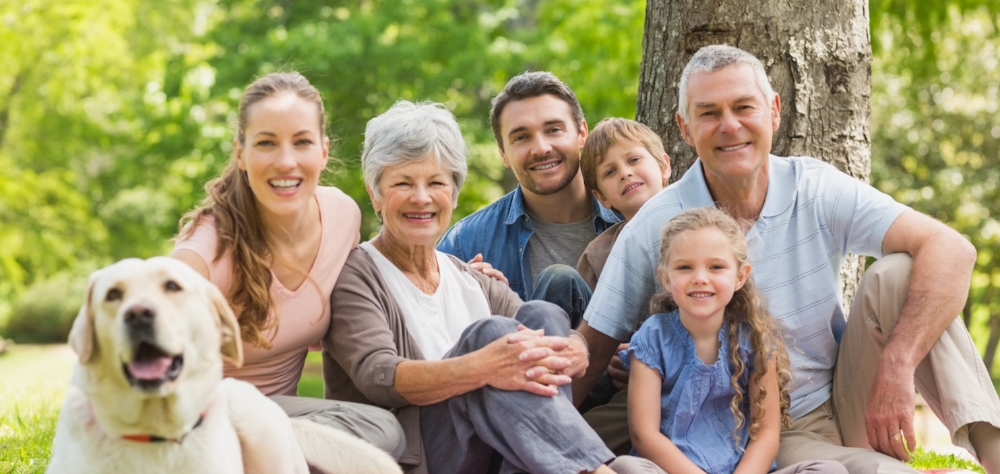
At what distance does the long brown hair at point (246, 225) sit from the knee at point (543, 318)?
859 millimetres

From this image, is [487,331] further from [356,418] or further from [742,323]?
[742,323]

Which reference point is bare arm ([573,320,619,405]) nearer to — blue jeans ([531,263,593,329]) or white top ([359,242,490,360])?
blue jeans ([531,263,593,329])

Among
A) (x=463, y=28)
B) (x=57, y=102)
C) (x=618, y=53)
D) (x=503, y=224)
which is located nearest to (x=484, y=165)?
(x=463, y=28)

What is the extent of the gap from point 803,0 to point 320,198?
2.58 meters

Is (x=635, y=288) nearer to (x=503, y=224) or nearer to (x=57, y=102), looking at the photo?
(x=503, y=224)

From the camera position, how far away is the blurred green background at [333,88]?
1189cm

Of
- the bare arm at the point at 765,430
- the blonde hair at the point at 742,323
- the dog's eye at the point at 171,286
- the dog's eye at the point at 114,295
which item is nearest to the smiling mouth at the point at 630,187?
the blonde hair at the point at 742,323

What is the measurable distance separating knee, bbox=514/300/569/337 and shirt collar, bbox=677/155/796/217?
0.82 metres

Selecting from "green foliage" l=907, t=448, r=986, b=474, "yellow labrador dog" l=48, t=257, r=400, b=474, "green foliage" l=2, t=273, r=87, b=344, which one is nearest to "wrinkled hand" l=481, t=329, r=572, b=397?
"yellow labrador dog" l=48, t=257, r=400, b=474

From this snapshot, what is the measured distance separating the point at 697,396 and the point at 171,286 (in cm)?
185

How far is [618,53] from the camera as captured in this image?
447 inches

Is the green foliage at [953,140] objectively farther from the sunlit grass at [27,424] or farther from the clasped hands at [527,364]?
the clasped hands at [527,364]

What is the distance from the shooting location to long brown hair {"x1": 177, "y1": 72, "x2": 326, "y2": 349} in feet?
9.97

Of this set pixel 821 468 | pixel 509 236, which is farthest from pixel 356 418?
pixel 509 236
